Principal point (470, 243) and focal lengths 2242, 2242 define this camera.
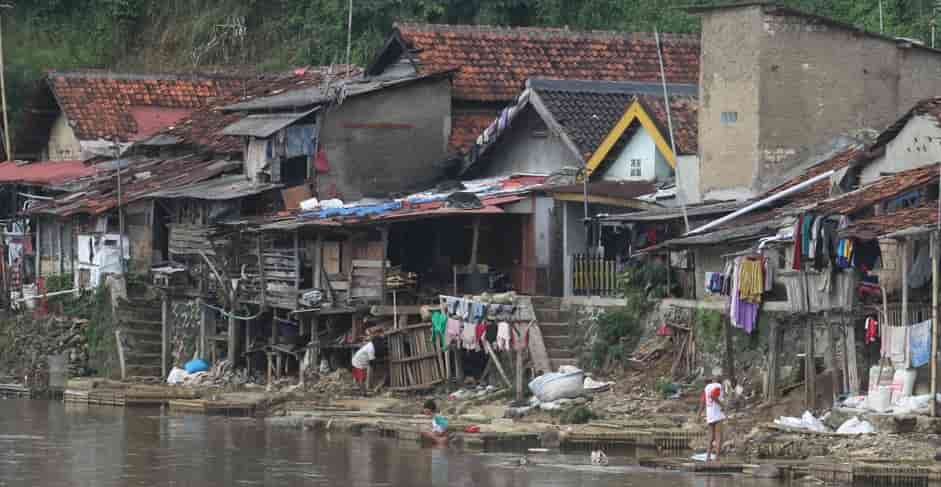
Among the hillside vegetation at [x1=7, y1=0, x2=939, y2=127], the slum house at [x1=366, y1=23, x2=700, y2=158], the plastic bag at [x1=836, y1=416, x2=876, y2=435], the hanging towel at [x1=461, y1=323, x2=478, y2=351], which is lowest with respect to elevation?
the plastic bag at [x1=836, y1=416, x2=876, y2=435]

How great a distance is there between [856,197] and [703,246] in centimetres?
281

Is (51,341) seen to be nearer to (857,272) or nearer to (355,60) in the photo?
(355,60)

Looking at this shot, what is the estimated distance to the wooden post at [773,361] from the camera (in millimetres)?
26906

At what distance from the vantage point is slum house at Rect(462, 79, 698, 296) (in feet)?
107

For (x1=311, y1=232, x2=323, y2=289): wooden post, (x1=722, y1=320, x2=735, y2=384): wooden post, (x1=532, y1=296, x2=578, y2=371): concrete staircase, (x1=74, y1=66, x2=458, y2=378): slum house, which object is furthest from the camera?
(x1=74, y1=66, x2=458, y2=378): slum house

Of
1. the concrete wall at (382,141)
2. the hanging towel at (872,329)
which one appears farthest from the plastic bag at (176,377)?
the hanging towel at (872,329)

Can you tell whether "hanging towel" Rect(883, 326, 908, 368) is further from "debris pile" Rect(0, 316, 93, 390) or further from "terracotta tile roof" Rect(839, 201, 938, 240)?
"debris pile" Rect(0, 316, 93, 390)

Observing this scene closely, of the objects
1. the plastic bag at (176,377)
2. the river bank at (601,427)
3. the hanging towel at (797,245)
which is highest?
the hanging towel at (797,245)

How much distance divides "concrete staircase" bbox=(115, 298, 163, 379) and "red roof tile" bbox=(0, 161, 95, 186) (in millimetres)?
5499

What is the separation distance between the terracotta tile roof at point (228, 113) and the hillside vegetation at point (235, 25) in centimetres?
339

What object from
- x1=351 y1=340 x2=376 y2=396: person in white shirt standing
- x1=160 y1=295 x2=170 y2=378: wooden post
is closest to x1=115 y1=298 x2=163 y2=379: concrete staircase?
x1=160 y1=295 x2=170 y2=378: wooden post

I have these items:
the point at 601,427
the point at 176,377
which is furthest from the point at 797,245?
the point at 176,377

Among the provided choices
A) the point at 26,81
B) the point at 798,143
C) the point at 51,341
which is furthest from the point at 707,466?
the point at 26,81

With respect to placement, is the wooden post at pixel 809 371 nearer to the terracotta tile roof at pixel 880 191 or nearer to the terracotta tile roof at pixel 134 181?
the terracotta tile roof at pixel 880 191
